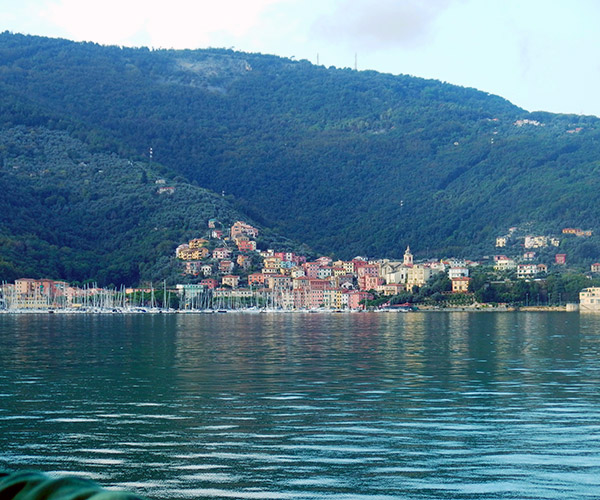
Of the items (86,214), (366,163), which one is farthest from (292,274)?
(366,163)

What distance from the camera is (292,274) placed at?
4843 inches

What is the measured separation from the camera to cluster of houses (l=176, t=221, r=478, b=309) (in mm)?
115375

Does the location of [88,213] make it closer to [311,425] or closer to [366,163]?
[366,163]

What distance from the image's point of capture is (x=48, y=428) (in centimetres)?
1335

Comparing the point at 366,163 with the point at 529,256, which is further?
the point at 366,163

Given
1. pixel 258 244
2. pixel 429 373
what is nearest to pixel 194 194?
pixel 258 244

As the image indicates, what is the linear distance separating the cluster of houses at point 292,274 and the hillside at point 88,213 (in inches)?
145

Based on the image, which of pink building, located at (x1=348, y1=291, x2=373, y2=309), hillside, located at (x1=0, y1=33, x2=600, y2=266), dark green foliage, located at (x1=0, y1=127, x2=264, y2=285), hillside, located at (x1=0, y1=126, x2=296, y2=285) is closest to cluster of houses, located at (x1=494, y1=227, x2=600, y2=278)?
hillside, located at (x1=0, y1=33, x2=600, y2=266)

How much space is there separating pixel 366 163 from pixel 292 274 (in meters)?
58.6

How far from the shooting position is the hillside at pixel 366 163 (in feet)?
490

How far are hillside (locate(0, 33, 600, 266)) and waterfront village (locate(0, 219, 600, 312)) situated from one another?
1240 centimetres

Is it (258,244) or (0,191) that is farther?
(258,244)

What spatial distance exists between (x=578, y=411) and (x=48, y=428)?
25.9 ft

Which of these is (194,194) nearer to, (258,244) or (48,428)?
(258,244)
